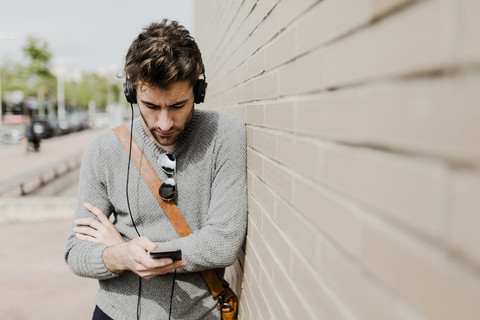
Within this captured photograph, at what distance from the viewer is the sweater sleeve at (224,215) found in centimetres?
203

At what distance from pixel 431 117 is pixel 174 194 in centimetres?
170

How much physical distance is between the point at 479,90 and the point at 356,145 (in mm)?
343

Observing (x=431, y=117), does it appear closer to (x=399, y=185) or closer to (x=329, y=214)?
(x=399, y=185)

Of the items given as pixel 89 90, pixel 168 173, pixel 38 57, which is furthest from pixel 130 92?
pixel 89 90

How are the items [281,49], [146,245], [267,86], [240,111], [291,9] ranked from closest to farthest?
[291,9]
[281,49]
[267,86]
[146,245]
[240,111]

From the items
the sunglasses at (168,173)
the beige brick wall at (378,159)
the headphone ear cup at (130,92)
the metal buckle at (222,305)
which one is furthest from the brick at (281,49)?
the metal buckle at (222,305)

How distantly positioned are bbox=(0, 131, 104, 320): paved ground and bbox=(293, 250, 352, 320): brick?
4236mm

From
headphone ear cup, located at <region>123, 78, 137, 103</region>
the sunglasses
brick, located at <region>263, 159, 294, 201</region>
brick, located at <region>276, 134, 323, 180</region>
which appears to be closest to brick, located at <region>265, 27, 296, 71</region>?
brick, located at <region>276, 134, 323, 180</region>

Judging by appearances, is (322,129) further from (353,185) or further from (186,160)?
(186,160)

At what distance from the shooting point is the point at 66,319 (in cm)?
473

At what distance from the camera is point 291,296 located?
138 centimetres

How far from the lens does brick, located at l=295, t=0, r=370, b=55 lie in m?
0.86

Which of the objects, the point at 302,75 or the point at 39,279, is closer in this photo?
the point at 302,75

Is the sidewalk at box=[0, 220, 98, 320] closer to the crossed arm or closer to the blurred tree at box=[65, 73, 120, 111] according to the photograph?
the crossed arm
